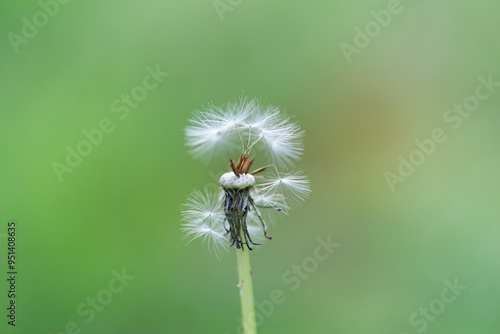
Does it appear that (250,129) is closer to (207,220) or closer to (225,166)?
(207,220)

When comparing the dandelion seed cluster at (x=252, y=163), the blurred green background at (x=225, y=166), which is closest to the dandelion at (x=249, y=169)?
the dandelion seed cluster at (x=252, y=163)

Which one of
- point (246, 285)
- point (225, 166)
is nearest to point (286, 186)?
point (246, 285)

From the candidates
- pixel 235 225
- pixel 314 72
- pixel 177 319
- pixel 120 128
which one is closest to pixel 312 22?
pixel 314 72

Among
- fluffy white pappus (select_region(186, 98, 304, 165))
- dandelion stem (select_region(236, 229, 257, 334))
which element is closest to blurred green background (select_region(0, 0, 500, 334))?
fluffy white pappus (select_region(186, 98, 304, 165))

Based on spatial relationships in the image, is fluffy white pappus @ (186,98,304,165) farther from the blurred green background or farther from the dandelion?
the blurred green background

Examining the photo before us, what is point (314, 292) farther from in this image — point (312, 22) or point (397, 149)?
point (312, 22)

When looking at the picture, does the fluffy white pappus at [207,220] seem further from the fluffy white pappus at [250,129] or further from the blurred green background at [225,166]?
the blurred green background at [225,166]

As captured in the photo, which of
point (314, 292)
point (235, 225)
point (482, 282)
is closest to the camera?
point (235, 225)
